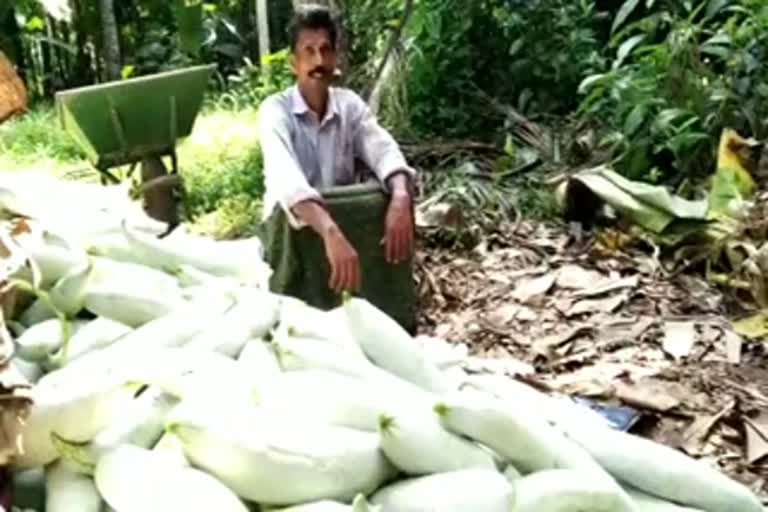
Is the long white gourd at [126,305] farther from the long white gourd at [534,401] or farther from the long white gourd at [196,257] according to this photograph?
the long white gourd at [534,401]

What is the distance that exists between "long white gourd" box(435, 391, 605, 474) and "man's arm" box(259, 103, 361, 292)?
1.97m

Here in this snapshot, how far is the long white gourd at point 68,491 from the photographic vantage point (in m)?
1.14

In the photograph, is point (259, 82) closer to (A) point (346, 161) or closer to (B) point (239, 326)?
(A) point (346, 161)

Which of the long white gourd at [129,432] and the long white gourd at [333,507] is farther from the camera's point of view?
the long white gourd at [129,432]

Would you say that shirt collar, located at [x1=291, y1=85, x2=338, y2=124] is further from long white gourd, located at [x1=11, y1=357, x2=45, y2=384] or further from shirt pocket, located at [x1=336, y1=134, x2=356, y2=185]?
long white gourd, located at [x1=11, y1=357, x2=45, y2=384]

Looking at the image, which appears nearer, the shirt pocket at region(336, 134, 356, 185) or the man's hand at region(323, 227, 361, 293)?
the man's hand at region(323, 227, 361, 293)

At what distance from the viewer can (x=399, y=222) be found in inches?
136

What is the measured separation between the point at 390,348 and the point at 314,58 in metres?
2.25

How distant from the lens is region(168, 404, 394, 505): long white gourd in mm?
1127

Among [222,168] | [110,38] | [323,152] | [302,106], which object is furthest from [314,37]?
[110,38]

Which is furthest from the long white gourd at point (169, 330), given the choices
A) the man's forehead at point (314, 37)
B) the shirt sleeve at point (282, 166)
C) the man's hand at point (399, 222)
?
the man's forehead at point (314, 37)

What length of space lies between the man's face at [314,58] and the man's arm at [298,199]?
0.47 feet

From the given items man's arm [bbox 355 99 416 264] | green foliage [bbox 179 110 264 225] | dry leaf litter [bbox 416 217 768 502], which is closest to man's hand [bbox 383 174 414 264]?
man's arm [bbox 355 99 416 264]

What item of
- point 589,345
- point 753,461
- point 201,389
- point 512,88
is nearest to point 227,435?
point 201,389
